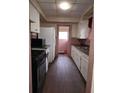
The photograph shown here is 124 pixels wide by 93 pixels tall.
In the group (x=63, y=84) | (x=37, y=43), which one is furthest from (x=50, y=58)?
(x=63, y=84)

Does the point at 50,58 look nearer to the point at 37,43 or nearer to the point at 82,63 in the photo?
the point at 37,43

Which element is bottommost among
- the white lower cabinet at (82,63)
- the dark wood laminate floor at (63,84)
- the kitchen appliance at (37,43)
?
the dark wood laminate floor at (63,84)

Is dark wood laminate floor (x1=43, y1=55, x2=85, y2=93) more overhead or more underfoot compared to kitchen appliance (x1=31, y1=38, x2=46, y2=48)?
more underfoot

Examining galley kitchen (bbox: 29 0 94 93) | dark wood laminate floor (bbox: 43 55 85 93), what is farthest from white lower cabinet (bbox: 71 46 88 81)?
dark wood laminate floor (bbox: 43 55 85 93)

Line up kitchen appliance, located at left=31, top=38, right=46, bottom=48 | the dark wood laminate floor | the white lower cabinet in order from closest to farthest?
the dark wood laminate floor, the white lower cabinet, kitchen appliance, located at left=31, top=38, right=46, bottom=48

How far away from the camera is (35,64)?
109 inches

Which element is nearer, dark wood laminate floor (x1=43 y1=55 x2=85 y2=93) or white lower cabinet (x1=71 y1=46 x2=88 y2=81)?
dark wood laminate floor (x1=43 y1=55 x2=85 y2=93)

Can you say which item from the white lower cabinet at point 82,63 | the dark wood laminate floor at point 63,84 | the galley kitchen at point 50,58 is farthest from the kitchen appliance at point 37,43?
the white lower cabinet at point 82,63

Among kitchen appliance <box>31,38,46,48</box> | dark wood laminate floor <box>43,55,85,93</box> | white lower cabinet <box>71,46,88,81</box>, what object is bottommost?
dark wood laminate floor <box>43,55,85,93</box>

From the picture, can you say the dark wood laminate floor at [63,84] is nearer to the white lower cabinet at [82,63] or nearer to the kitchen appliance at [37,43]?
the white lower cabinet at [82,63]

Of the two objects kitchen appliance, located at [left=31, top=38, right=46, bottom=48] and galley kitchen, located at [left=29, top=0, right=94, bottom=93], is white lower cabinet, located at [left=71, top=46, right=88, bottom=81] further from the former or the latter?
kitchen appliance, located at [left=31, top=38, right=46, bottom=48]

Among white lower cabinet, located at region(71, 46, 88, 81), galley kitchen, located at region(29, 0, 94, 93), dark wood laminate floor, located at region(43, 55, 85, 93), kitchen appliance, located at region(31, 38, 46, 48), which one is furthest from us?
kitchen appliance, located at region(31, 38, 46, 48)

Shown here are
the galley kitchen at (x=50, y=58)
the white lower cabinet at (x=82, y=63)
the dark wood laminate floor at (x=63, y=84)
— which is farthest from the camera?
the white lower cabinet at (x=82, y=63)
